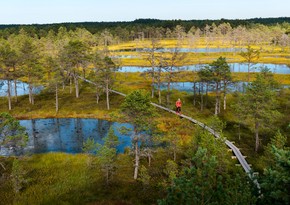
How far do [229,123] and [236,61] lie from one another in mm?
85278

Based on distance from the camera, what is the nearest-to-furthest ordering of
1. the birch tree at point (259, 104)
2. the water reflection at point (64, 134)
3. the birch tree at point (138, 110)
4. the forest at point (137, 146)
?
the forest at point (137, 146), the birch tree at point (138, 110), the birch tree at point (259, 104), the water reflection at point (64, 134)

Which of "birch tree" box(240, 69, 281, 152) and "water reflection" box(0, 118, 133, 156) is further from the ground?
"birch tree" box(240, 69, 281, 152)

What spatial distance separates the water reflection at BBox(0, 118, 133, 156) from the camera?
172ft

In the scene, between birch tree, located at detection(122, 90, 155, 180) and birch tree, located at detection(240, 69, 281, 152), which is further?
birch tree, located at detection(240, 69, 281, 152)

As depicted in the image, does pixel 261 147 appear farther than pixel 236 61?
No

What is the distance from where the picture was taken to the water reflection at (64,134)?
52.6m

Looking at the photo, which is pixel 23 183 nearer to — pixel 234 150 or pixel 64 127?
pixel 64 127

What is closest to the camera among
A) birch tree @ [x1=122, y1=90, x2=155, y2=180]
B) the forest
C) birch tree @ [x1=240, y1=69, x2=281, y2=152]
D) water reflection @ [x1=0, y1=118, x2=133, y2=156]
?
the forest

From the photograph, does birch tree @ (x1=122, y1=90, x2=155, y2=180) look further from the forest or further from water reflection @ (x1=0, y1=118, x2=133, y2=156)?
water reflection @ (x1=0, y1=118, x2=133, y2=156)

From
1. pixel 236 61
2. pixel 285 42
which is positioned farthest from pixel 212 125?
pixel 285 42

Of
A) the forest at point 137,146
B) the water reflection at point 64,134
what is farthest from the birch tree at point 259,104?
the water reflection at point 64,134

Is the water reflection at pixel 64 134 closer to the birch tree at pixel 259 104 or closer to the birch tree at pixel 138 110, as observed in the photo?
the birch tree at pixel 138 110

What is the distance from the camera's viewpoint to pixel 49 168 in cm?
4288

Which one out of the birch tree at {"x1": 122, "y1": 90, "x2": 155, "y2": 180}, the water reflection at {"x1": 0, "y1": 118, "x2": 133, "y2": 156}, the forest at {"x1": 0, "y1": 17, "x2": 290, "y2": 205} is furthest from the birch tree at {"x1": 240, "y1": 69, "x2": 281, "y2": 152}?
the water reflection at {"x1": 0, "y1": 118, "x2": 133, "y2": 156}
